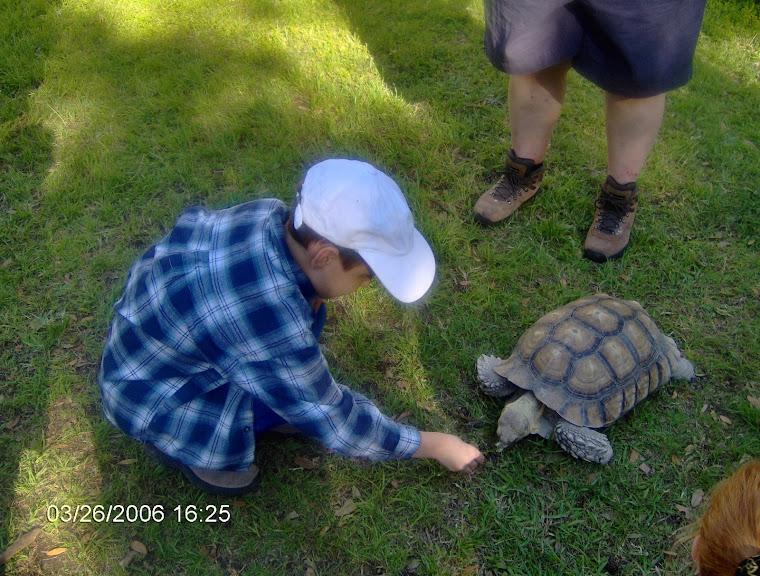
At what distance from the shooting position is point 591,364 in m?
2.39

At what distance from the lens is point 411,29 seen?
4523 mm

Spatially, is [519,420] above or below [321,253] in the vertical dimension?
below

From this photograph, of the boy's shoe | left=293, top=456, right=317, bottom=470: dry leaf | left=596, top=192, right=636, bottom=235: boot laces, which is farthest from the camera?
left=596, top=192, right=636, bottom=235: boot laces

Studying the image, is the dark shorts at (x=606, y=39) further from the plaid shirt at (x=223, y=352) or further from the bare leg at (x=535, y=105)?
the plaid shirt at (x=223, y=352)

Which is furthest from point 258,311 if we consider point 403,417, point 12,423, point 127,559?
point 12,423

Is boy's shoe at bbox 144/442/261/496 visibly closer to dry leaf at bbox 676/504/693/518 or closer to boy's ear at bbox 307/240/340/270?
boy's ear at bbox 307/240/340/270

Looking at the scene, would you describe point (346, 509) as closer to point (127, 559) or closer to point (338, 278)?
point (127, 559)

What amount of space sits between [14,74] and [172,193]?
167 cm

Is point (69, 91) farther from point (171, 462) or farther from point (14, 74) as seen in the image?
point (171, 462)

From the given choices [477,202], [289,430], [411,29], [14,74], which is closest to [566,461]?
[289,430]

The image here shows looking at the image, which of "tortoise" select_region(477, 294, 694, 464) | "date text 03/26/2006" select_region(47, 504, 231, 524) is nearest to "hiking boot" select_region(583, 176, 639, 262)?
"tortoise" select_region(477, 294, 694, 464)

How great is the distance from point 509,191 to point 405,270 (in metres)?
1.83

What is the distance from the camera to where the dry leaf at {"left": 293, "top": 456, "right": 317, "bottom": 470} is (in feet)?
8.02

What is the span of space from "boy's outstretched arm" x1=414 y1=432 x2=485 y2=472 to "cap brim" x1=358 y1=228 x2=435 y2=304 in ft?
2.15
